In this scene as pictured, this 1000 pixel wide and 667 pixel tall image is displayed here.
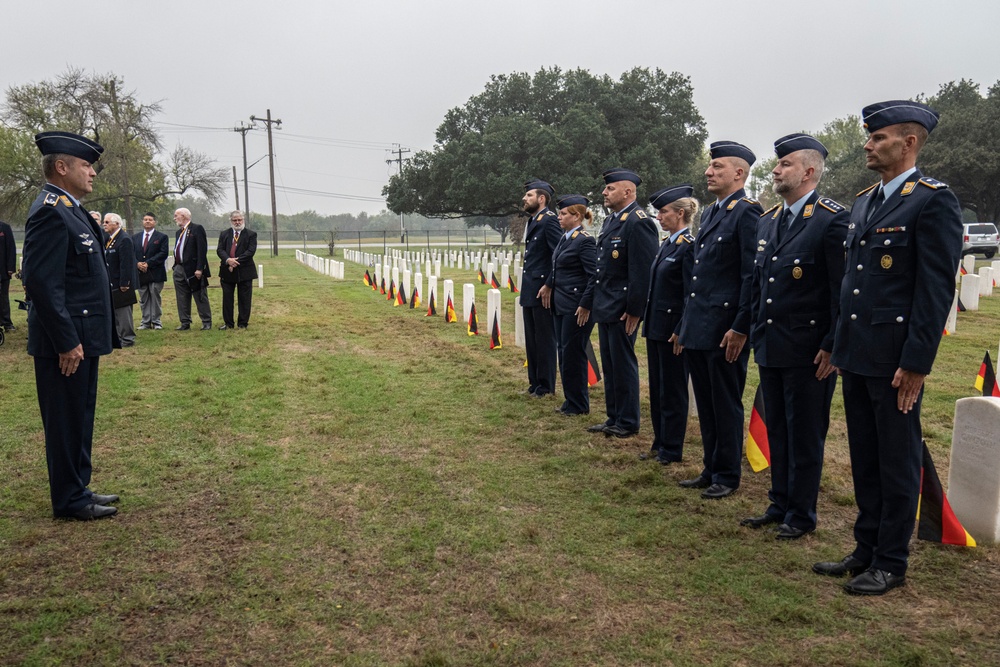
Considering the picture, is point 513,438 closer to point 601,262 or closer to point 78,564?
point 601,262

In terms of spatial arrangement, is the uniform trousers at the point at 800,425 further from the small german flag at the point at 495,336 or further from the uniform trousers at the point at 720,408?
the small german flag at the point at 495,336

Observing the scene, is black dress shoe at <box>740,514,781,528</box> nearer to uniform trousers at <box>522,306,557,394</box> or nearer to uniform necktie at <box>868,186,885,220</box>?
uniform necktie at <box>868,186,885,220</box>

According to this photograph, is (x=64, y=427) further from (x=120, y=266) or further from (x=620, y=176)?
(x=120, y=266)

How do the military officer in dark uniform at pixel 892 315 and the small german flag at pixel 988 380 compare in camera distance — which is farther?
the small german flag at pixel 988 380

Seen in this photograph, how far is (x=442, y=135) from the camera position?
46656mm

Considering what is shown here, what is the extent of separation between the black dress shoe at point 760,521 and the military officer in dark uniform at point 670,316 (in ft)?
4.21

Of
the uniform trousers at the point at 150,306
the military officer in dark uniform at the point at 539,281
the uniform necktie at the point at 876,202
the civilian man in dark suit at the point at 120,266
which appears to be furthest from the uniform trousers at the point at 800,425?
the uniform trousers at the point at 150,306

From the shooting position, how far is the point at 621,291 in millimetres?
6832

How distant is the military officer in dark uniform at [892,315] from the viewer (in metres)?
3.71

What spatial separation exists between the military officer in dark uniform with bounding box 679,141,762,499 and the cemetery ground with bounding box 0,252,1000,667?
429 mm

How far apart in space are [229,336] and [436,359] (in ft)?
13.8

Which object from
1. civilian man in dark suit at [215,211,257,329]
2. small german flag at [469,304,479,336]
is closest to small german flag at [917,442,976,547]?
small german flag at [469,304,479,336]

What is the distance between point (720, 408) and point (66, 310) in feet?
13.8

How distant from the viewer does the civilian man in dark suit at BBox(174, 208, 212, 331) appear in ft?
43.6
